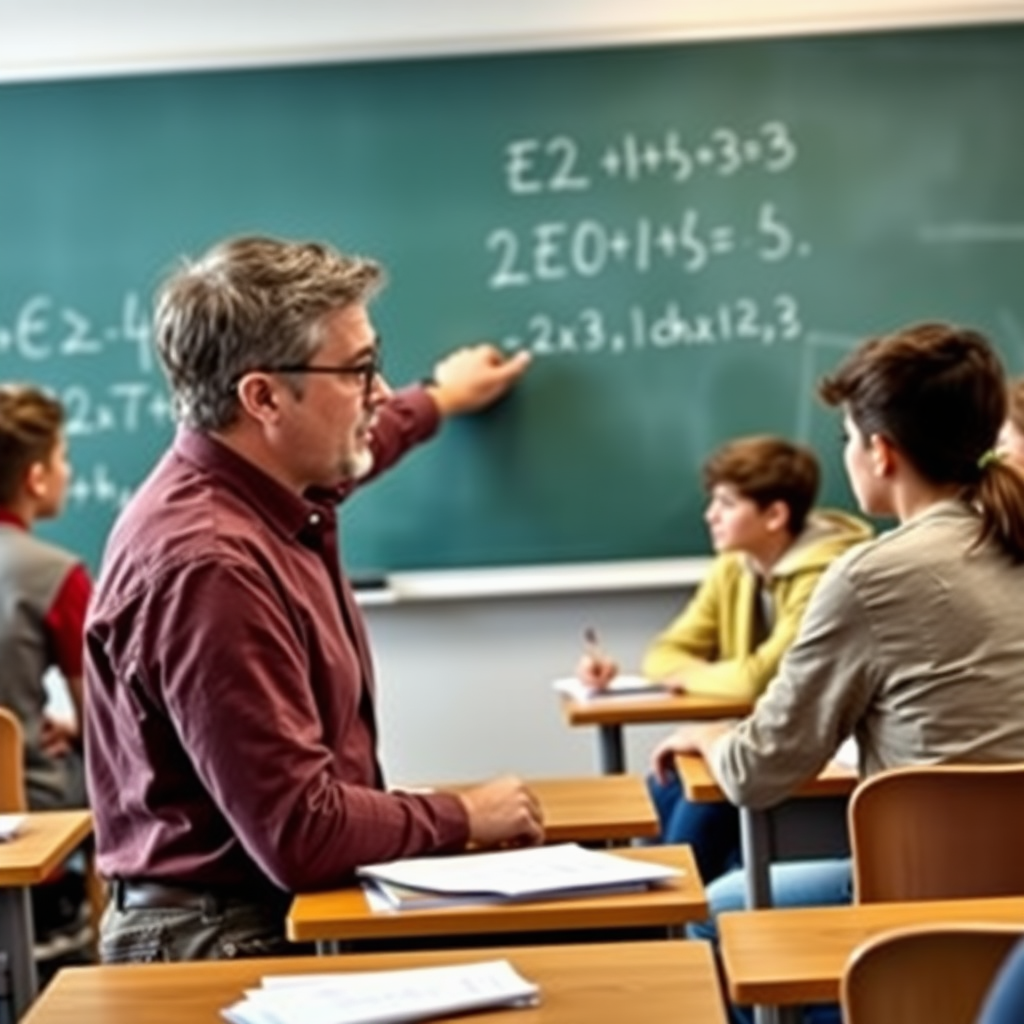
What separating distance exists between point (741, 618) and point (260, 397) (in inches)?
81.0

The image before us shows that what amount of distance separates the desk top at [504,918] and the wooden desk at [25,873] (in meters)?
0.63

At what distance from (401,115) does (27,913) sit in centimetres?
244

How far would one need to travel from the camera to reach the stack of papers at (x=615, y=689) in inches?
155

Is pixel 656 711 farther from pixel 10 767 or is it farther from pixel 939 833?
pixel 939 833

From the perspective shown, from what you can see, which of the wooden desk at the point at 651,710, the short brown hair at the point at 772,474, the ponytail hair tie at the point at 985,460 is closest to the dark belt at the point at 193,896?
the ponytail hair tie at the point at 985,460

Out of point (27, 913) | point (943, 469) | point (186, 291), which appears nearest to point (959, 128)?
point (943, 469)

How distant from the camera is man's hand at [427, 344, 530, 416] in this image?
14.6 ft

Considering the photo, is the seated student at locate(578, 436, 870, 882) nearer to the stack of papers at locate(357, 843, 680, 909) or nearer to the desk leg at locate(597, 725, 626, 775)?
the desk leg at locate(597, 725, 626, 775)

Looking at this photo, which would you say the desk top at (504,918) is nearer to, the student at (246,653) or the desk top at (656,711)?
the student at (246,653)

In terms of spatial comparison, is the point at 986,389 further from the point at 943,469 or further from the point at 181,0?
the point at 181,0

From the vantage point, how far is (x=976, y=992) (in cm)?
151

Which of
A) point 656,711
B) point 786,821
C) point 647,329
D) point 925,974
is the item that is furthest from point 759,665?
point 925,974

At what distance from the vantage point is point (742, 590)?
4203mm

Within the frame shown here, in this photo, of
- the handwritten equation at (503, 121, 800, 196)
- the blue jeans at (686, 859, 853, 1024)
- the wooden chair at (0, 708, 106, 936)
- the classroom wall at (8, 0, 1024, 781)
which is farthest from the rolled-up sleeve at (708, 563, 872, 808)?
the handwritten equation at (503, 121, 800, 196)
